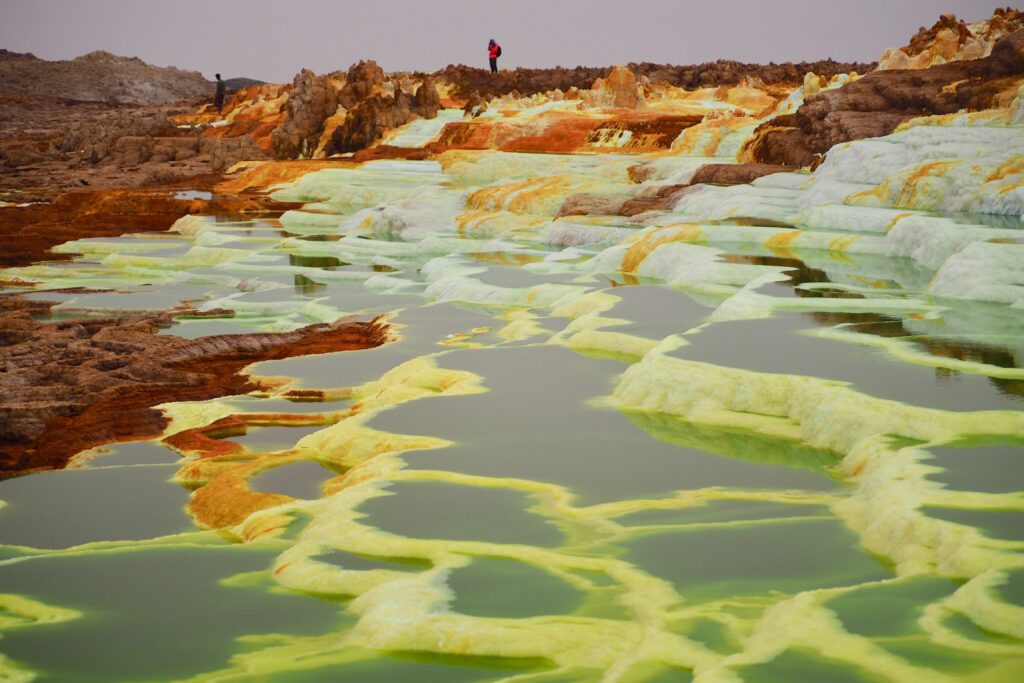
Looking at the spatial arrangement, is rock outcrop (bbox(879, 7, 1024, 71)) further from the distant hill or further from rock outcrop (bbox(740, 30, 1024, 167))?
the distant hill

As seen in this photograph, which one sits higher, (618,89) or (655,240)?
(618,89)

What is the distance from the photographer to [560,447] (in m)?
5.61

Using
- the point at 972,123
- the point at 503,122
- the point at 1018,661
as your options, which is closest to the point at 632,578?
the point at 1018,661

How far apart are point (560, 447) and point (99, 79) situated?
95212 millimetres

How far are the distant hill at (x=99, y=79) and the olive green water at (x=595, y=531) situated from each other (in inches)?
3320

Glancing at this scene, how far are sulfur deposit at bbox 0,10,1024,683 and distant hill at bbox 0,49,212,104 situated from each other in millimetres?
77678

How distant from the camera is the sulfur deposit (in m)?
3.47

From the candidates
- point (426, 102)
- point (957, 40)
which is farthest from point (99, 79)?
point (957, 40)

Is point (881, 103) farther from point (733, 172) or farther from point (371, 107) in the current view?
point (371, 107)

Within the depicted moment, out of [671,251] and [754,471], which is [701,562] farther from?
[671,251]

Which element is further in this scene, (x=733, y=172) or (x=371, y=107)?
(x=371, y=107)

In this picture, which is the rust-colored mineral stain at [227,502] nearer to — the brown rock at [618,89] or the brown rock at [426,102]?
the brown rock at [618,89]

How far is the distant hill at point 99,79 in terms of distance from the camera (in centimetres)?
8356

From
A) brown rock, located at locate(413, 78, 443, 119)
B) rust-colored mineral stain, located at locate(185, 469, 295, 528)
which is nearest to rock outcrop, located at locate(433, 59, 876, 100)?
brown rock, located at locate(413, 78, 443, 119)
